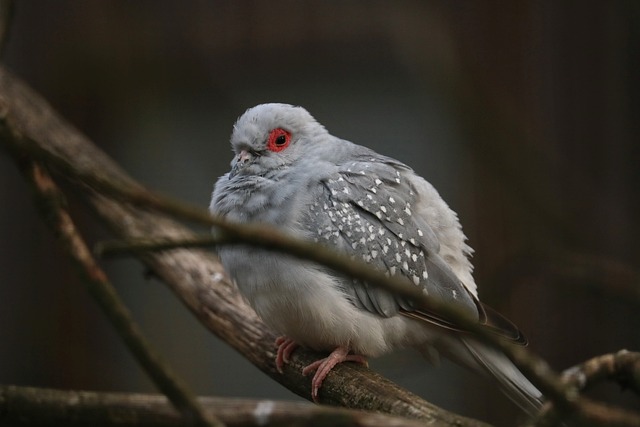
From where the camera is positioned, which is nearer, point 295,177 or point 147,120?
point 295,177

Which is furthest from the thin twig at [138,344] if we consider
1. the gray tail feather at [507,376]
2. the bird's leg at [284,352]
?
the gray tail feather at [507,376]

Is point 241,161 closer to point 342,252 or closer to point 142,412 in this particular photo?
point 342,252

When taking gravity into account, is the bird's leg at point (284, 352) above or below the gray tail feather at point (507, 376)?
below

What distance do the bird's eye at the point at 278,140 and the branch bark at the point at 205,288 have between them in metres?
0.52

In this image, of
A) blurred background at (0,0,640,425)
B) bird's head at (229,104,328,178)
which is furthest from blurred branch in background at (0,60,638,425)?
blurred background at (0,0,640,425)

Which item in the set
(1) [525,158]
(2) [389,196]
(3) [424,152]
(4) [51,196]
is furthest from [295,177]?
(3) [424,152]

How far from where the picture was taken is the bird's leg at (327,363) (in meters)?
2.71

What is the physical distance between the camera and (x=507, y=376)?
2.84 metres

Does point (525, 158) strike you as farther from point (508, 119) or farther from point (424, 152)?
point (424, 152)

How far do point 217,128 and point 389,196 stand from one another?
2.72 meters

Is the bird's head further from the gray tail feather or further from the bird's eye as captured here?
the gray tail feather

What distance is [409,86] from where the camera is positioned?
17.3 feet

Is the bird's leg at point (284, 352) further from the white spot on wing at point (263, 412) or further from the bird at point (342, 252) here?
the white spot on wing at point (263, 412)

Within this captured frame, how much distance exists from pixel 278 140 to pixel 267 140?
0.15 ft
